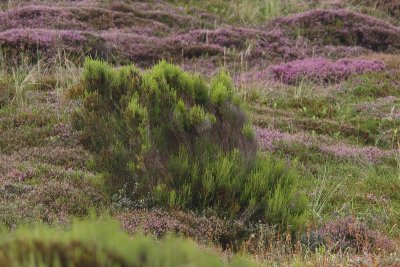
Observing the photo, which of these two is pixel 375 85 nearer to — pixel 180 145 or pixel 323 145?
pixel 323 145

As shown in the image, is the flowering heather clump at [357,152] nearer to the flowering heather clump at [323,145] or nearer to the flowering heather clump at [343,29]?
the flowering heather clump at [323,145]

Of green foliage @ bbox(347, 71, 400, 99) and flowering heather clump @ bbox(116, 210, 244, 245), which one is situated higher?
flowering heather clump @ bbox(116, 210, 244, 245)

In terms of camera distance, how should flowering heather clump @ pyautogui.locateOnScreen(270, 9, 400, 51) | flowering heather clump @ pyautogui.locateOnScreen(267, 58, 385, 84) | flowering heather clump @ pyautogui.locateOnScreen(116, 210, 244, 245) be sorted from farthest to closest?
flowering heather clump @ pyautogui.locateOnScreen(270, 9, 400, 51) < flowering heather clump @ pyautogui.locateOnScreen(267, 58, 385, 84) < flowering heather clump @ pyautogui.locateOnScreen(116, 210, 244, 245)

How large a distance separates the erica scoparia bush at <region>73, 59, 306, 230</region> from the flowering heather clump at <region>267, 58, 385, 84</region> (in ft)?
29.0

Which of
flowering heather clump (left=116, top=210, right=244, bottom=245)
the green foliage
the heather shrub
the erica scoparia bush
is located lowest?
the green foliage

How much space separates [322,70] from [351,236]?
34.0 ft

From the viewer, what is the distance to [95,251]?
1273 millimetres

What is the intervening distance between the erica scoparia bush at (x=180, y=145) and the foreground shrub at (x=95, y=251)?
12.9 feet

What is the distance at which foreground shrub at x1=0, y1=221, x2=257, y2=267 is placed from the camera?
1.26 m

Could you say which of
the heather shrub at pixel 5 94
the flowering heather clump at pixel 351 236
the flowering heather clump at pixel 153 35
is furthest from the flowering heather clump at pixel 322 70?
the flowering heather clump at pixel 351 236

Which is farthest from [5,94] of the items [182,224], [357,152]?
[182,224]

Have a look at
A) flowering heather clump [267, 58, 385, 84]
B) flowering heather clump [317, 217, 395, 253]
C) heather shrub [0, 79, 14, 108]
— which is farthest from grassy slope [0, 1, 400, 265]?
flowering heather clump [267, 58, 385, 84]

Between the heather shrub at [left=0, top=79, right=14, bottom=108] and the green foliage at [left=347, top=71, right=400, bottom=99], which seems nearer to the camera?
the heather shrub at [left=0, top=79, right=14, bottom=108]

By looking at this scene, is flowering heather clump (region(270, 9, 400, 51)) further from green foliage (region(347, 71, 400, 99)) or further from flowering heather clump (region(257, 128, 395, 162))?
flowering heather clump (region(257, 128, 395, 162))
